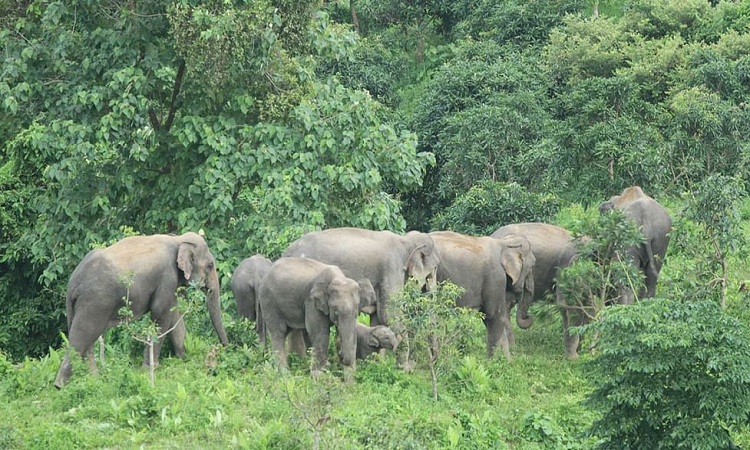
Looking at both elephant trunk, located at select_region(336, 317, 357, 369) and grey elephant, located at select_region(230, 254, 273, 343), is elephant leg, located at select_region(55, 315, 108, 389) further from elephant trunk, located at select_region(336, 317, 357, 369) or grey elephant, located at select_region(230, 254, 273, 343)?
elephant trunk, located at select_region(336, 317, 357, 369)

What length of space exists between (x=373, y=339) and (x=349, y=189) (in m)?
4.17

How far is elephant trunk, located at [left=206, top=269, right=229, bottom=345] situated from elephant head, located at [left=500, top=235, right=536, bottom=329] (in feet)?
11.6

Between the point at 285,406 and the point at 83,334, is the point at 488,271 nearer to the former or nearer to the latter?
the point at 285,406

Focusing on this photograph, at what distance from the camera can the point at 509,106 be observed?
1157 inches

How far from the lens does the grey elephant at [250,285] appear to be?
16000 millimetres

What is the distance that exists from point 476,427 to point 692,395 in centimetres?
266

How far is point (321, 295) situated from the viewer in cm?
1459

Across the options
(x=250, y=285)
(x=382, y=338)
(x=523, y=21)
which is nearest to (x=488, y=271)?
(x=382, y=338)

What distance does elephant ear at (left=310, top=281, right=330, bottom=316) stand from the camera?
1458cm

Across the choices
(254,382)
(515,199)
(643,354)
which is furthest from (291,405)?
(515,199)

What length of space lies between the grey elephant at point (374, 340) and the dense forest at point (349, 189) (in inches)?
18.2

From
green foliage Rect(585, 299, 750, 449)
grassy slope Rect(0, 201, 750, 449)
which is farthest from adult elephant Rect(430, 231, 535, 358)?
green foliage Rect(585, 299, 750, 449)

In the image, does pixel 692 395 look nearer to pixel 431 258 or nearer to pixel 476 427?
pixel 476 427

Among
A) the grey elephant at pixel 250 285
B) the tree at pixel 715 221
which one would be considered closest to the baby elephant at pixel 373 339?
the grey elephant at pixel 250 285
